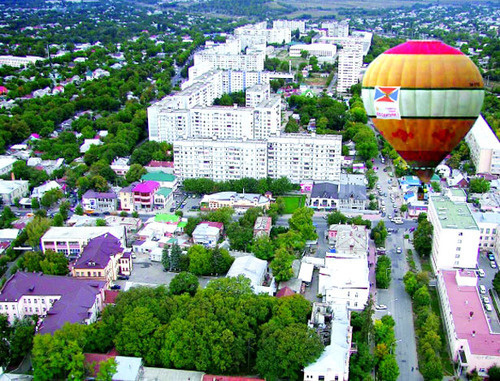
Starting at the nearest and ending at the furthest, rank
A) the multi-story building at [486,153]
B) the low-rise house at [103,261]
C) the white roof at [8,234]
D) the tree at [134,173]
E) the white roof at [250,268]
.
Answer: the white roof at [250,268], the low-rise house at [103,261], the white roof at [8,234], the tree at [134,173], the multi-story building at [486,153]

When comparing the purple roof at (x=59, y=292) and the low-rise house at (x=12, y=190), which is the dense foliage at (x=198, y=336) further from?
the low-rise house at (x=12, y=190)

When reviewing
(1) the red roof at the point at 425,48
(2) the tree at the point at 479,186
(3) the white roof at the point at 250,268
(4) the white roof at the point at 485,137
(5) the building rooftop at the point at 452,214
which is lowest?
(2) the tree at the point at 479,186

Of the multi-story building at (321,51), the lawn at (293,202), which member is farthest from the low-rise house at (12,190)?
the multi-story building at (321,51)

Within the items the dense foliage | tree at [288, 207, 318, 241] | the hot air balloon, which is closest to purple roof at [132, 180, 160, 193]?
tree at [288, 207, 318, 241]

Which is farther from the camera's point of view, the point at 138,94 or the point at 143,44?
the point at 143,44

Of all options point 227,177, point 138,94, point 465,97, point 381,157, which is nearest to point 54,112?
point 138,94

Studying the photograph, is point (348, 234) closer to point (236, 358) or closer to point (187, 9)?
point (236, 358)

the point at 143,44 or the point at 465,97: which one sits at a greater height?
the point at 465,97
